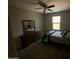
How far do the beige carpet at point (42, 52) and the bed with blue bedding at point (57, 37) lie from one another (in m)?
0.08

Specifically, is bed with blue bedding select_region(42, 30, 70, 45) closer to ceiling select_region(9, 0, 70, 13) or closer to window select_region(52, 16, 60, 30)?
window select_region(52, 16, 60, 30)

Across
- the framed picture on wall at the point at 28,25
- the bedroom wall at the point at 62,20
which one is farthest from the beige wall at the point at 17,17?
the bedroom wall at the point at 62,20

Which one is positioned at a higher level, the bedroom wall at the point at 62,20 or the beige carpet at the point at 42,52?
the bedroom wall at the point at 62,20

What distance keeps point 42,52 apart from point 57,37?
23 cm

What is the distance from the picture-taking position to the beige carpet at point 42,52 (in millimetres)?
995

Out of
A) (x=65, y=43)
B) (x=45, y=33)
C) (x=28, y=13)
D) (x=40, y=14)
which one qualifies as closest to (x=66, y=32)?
(x=65, y=43)

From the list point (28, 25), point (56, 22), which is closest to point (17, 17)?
point (28, 25)

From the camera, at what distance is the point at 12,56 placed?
0.95 m

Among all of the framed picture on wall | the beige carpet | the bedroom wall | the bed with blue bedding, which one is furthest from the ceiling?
the beige carpet

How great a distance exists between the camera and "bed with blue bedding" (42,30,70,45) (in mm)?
986

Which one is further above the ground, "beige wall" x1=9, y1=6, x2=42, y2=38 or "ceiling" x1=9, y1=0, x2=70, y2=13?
"ceiling" x1=9, y1=0, x2=70, y2=13

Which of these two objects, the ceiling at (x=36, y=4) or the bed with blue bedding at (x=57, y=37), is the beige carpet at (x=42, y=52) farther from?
the ceiling at (x=36, y=4)

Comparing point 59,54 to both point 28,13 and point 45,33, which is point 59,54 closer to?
point 45,33

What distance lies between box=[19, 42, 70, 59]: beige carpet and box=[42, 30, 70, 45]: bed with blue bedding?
77mm
